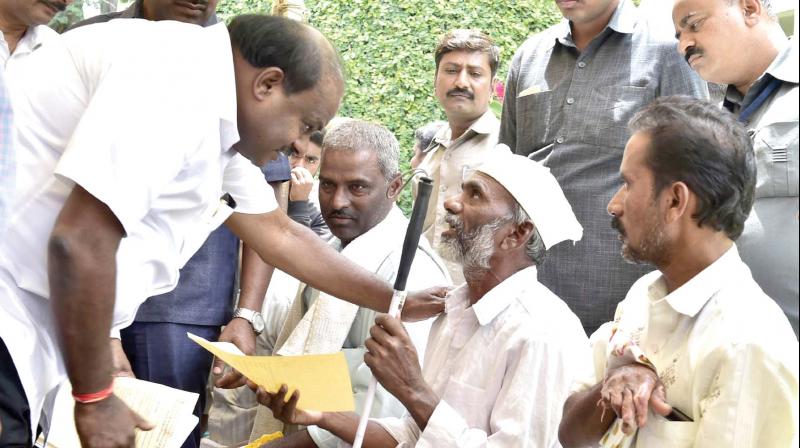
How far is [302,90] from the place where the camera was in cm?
243

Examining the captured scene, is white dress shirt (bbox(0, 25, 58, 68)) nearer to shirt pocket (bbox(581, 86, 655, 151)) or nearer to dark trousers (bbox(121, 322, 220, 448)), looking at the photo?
dark trousers (bbox(121, 322, 220, 448))

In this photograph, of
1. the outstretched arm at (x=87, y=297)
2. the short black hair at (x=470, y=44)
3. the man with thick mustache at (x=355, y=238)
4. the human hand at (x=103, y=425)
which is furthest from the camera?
the short black hair at (x=470, y=44)

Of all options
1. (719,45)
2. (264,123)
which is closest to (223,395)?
(264,123)

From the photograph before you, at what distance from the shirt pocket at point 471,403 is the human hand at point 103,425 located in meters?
1.16

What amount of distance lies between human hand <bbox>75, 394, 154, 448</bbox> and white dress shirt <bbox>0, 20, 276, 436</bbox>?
0.21 m

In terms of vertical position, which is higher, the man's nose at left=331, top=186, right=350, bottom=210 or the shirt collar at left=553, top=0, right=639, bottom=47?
the shirt collar at left=553, top=0, right=639, bottom=47

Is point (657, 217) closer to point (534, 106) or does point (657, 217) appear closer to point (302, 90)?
point (302, 90)

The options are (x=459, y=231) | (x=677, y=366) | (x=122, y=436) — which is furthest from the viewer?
(x=459, y=231)

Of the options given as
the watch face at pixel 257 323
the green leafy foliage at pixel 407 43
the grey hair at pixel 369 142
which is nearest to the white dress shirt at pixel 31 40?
the grey hair at pixel 369 142

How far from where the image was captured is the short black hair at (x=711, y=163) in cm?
242

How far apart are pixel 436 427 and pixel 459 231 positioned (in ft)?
2.19

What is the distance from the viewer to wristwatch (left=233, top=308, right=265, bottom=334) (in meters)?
3.91

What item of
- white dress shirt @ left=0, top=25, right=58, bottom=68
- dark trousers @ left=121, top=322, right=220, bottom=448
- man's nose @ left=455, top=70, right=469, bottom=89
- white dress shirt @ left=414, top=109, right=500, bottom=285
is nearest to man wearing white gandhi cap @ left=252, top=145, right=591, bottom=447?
dark trousers @ left=121, top=322, right=220, bottom=448

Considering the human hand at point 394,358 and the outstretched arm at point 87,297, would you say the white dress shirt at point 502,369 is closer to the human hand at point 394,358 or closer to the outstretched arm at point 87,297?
the human hand at point 394,358
